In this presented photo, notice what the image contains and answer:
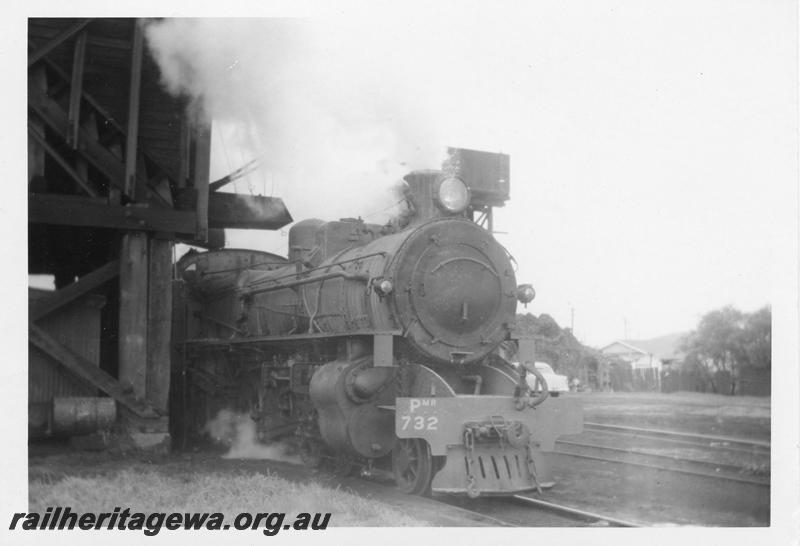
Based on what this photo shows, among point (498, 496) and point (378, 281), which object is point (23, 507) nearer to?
point (378, 281)

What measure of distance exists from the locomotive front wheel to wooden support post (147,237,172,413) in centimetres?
342

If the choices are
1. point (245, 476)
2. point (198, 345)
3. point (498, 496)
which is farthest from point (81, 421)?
point (498, 496)

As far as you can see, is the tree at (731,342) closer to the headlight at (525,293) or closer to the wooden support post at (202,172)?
the headlight at (525,293)

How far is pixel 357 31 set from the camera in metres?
7.86

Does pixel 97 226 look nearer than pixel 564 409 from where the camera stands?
No

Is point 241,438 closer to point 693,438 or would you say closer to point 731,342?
point 693,438

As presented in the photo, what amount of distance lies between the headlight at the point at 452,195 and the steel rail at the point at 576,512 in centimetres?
322

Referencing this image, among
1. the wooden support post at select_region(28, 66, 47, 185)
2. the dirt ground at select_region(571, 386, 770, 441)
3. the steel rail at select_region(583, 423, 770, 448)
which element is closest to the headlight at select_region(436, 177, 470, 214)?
the dirt ground at select_region(571, 386, 770, 441)

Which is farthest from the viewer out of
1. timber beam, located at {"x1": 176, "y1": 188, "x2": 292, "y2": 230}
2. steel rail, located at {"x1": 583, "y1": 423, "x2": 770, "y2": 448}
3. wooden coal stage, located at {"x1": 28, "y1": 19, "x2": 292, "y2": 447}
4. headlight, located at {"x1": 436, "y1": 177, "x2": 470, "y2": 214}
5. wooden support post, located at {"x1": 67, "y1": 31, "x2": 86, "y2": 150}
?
timber beam, located at {"x1": 176, "y1": 188, "x2": 292, "y2": 230}

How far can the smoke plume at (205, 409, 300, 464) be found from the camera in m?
11.3

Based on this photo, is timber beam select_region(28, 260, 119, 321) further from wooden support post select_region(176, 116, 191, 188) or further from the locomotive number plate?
the locomotive number plate

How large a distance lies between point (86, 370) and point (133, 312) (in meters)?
0.91

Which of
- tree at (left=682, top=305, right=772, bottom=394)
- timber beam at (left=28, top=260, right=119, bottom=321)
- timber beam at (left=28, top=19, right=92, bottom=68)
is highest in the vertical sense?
timber beam at (left=28, top=19, right=92, bottom=68)

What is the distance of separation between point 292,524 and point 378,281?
2740 mm
